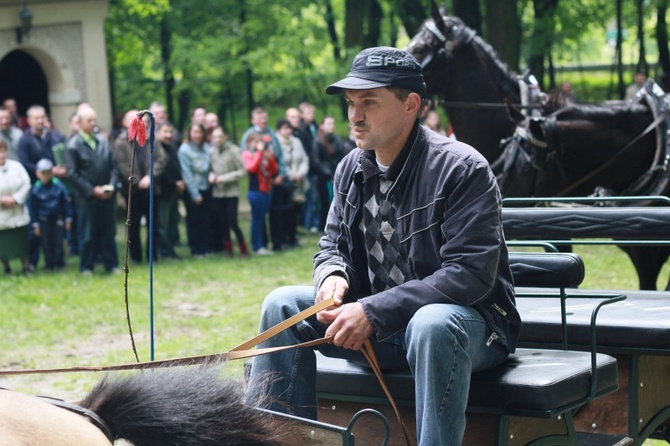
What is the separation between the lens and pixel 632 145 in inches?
325

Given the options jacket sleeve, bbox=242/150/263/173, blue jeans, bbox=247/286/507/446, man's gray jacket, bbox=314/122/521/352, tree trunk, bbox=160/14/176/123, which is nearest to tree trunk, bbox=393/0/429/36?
tree trunk, bbox=160/14/176/123

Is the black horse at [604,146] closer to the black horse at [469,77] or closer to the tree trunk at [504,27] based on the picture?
the black horse at [469,77]

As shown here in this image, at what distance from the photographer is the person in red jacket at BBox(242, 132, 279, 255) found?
14297mm

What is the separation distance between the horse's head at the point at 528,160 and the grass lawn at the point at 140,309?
2318 mm

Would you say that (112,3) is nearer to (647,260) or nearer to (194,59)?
(194,59)

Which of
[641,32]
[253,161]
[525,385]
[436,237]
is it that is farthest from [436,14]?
[641,32]

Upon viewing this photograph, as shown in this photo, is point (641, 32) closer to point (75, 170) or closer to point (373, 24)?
point (373, 24)

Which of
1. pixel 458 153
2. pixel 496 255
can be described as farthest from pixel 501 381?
pixel 458 153

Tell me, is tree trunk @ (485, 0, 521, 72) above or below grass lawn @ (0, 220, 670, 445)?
above

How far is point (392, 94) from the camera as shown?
3611mm

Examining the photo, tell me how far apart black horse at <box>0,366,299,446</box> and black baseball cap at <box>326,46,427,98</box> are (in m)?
1.07

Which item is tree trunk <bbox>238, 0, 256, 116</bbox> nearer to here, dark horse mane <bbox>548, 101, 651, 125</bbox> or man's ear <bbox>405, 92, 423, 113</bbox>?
dark horse mane <bbox>548, 101, 651, 125</bbox>

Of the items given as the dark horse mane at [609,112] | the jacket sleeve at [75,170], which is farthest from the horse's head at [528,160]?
the jacket sleeve at [75,170]

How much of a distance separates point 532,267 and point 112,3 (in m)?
22.1
